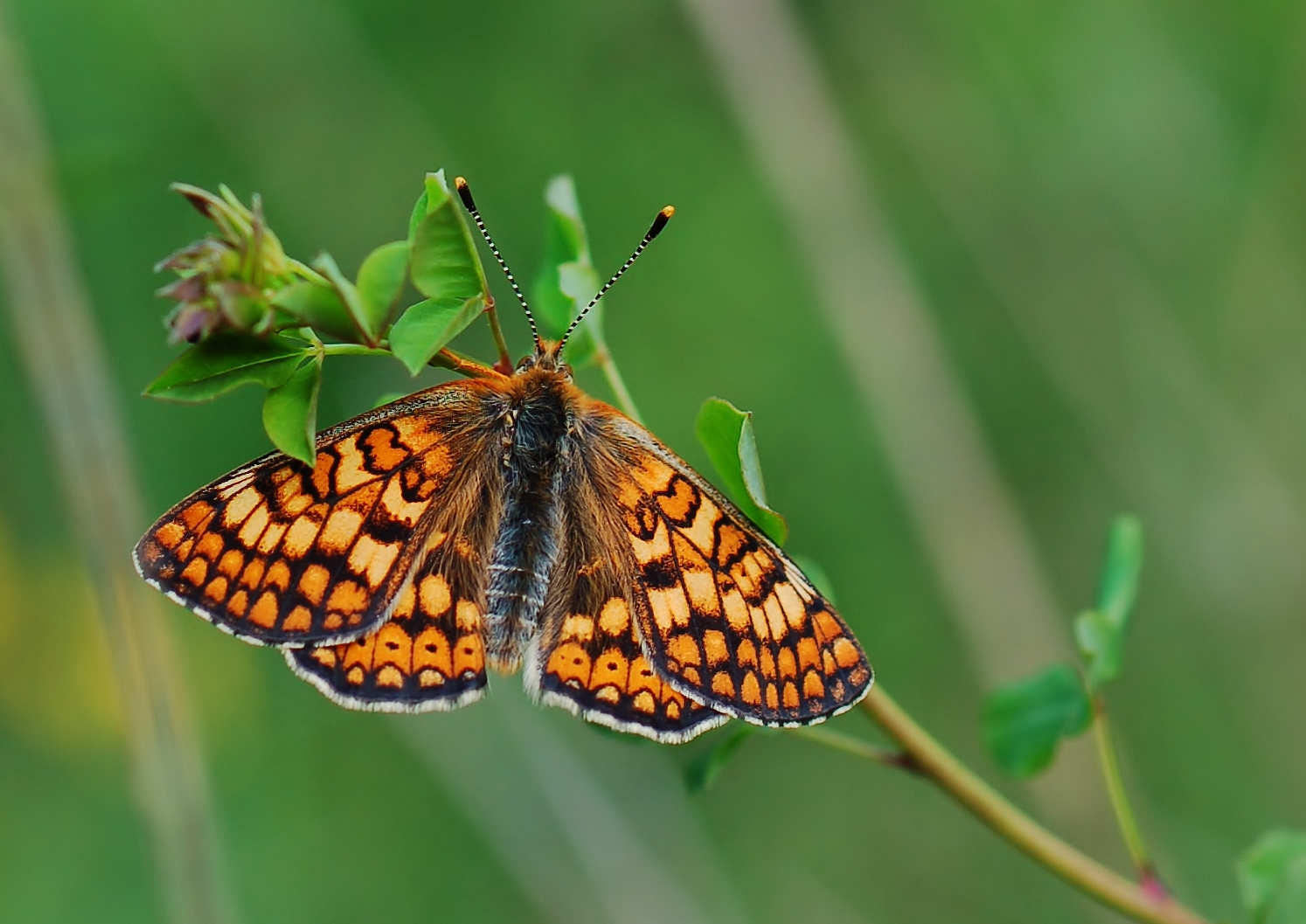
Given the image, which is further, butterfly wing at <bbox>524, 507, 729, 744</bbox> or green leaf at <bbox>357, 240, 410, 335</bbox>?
butterfly wing at <bbox>524, 507, 729, 744</bbox>

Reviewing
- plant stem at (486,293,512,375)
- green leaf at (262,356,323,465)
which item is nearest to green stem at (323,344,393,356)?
green leaf at (262,356,323,465)

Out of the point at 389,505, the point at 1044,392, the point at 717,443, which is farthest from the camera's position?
the point at 1044,392

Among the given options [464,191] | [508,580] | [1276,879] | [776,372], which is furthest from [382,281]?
[776,372]

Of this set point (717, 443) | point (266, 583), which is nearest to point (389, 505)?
point (266, 583)

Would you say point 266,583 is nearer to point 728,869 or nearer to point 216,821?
point 216,821

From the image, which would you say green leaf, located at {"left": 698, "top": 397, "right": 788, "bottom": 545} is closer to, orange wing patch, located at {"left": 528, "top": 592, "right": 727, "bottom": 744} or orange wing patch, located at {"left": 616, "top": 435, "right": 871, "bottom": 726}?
orange wing patch, located at {"left": 616, "top": 435, "right": 871, "bottom": 726}

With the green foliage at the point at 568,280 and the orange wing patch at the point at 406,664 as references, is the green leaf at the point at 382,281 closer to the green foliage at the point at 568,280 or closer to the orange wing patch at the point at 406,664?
the green foliage at the point at 568,280
